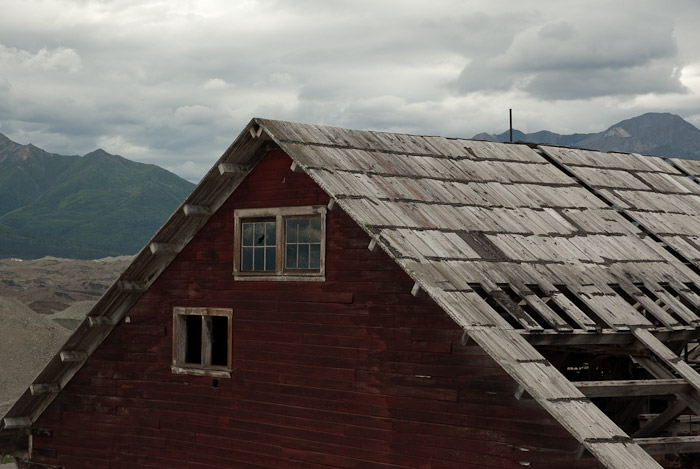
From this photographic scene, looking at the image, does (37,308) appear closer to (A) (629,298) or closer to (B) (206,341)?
(B) (206,341)

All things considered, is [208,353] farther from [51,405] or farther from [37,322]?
[37,322]

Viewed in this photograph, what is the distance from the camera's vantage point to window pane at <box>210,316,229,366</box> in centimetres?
1989

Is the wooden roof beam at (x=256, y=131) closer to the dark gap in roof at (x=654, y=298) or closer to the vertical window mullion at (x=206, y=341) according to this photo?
the vertical window mullion at (x=206, y=341)

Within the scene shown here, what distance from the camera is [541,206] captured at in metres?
19.9

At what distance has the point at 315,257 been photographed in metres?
17.9

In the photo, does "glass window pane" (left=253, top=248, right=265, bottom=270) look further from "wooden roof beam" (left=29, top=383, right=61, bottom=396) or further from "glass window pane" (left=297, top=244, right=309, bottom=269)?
"wooden roof beam" (left=29, top=383, right=61, bottom=396)

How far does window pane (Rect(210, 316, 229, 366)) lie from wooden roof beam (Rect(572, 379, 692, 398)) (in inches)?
290

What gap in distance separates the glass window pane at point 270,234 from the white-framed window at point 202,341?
5.32ft

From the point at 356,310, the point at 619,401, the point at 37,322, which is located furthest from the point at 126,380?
the point at 37,322

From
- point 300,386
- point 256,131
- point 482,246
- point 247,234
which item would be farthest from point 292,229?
point 482,246

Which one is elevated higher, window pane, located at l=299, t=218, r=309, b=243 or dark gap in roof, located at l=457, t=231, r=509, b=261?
window pane, located at l=299, t=218, r=309, b=243

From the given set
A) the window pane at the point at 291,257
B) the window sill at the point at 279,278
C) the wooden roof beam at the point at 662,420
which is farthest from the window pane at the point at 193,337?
the wooden roof beam at the point at 662,420

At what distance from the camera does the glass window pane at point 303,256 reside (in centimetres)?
1809

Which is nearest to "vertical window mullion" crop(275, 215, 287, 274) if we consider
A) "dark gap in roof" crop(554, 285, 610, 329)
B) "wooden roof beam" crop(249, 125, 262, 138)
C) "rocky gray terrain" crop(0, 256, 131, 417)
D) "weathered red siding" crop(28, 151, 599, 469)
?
"weathered red siding" crop(28, 151, 599, 469)
